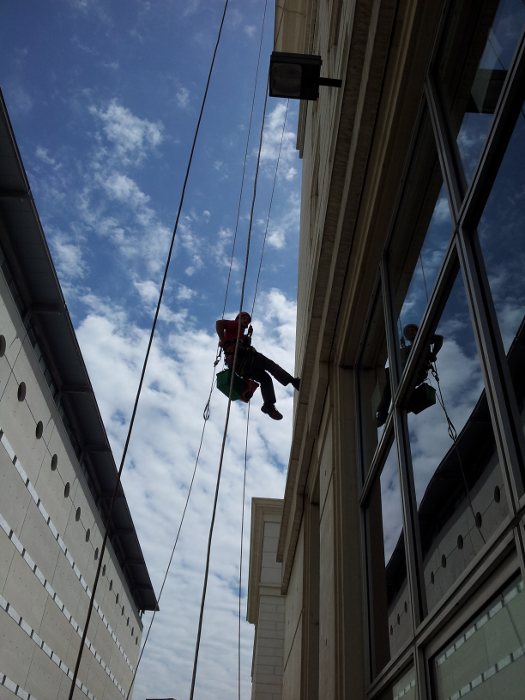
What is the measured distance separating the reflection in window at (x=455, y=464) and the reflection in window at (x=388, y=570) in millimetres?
478

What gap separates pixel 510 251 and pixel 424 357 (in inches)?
54.4

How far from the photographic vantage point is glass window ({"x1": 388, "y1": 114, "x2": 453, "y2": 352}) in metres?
4.15

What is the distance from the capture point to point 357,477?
A: 6125 mm

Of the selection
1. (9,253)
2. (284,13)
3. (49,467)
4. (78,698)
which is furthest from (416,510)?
(78,698)

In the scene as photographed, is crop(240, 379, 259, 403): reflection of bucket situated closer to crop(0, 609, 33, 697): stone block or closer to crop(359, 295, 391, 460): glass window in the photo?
crop(359, 295, 391, 460): glass window

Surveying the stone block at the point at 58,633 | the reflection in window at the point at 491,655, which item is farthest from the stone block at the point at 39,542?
the reflection in window at the point at 491,655

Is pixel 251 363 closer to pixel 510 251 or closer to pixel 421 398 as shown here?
pixel 421 398

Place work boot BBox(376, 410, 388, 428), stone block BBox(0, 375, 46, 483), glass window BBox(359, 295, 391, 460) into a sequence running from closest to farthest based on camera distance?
work boot BBox(376, 410, 388, 428)
glass window BBox(359, 295, 391, 460)
stone block BBox(0, 375, 46, 483)

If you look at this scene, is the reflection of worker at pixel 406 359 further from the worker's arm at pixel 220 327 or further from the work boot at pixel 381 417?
the worker's arm at pixel 220 327

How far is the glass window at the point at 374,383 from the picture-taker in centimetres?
555

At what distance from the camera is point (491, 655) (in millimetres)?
2783

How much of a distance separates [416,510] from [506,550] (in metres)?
1.54

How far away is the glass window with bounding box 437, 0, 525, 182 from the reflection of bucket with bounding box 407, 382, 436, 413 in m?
1.22

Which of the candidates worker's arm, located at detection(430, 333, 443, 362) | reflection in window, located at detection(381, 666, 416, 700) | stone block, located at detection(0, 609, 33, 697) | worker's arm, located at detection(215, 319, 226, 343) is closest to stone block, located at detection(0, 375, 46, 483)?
stone block, located at detection(0, 609, 33, 697)
